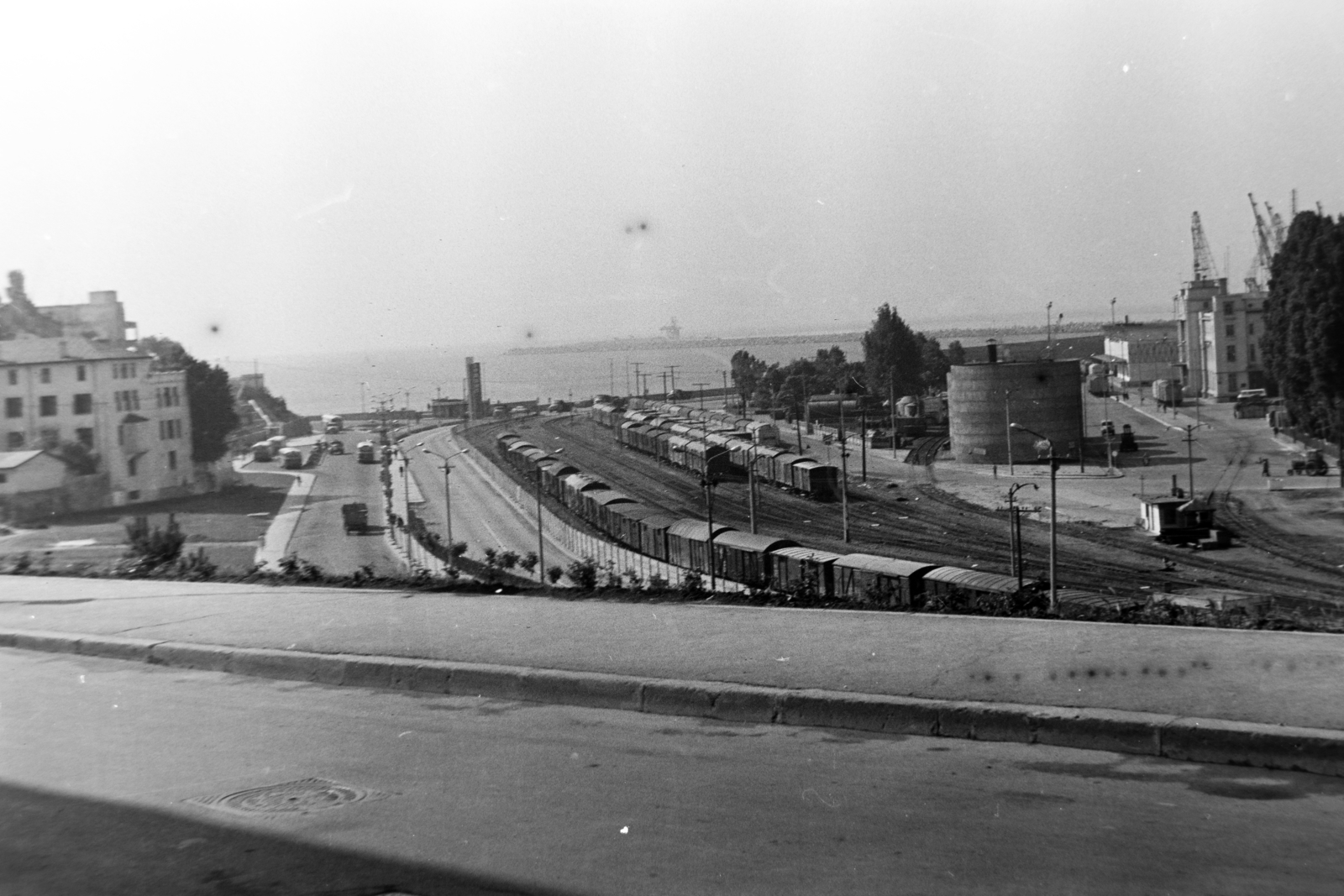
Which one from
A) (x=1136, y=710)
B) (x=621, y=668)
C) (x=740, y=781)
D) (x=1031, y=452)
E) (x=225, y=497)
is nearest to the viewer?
(x=740, y=781)

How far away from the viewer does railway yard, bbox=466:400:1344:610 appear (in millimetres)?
14805

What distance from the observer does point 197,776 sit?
3082mm

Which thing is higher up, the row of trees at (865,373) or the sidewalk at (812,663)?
the row of trees at (865,373)

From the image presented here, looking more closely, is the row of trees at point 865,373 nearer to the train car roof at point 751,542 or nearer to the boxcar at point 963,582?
the train car roof at point 751,542

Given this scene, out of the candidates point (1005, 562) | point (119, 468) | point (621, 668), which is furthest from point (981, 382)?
point (621, 668)

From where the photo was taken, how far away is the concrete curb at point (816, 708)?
2730mm

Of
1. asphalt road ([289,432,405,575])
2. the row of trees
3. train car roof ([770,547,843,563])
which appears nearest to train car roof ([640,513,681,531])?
train car roof ([770,547,843,563])

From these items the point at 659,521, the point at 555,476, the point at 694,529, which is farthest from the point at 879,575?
the point at 555,476

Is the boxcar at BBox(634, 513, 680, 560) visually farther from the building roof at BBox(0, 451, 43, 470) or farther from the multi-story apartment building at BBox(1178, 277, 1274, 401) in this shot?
the multi-story apartment building at BBox(1178, 277, 1274, 401)

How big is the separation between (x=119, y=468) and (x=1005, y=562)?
11.6 m

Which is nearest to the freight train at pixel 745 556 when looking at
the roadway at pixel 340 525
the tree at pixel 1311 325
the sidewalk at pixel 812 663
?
the sidewalk at pixel 812 663

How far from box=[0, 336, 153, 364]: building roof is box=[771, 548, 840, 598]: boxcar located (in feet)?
27.3

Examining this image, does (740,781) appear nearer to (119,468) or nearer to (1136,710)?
(1136,710)

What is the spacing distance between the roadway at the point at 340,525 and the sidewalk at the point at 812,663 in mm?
5894
